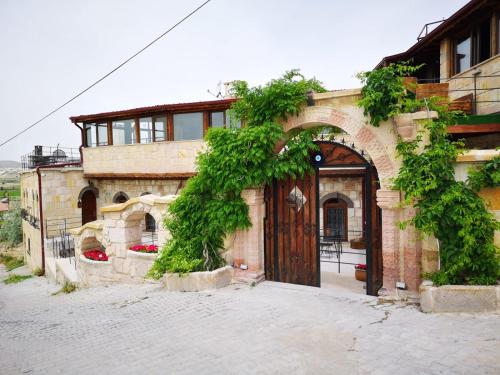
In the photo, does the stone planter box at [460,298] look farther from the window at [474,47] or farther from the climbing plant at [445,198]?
the window at [474,47]

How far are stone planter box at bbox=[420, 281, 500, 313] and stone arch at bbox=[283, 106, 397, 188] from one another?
1.72 m

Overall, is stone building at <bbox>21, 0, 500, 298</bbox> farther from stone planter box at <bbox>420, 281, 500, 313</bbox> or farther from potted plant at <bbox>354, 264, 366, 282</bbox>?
stone planter box at <bbox>420, 281, 500, 313</bbox>

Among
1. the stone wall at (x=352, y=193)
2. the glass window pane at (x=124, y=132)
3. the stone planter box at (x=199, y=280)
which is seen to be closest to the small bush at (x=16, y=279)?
the glass window pane at (x=124, y=132)

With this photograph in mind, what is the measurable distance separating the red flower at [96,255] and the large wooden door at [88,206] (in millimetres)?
6715

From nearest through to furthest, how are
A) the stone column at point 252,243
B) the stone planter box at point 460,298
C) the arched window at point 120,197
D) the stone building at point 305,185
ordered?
1. the stone planter box at point 460,298
2. the stone building at point 305,185
3. the stone column at point 252,243
4. the arched window at point 120,197

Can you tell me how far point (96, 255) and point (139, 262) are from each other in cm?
248

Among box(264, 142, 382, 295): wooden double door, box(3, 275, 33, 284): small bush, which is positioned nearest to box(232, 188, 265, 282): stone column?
box(264, 142, 382, 295): wooden double door

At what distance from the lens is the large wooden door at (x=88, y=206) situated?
57.0ft

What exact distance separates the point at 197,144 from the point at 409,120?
33.9 ft

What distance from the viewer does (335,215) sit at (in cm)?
1427

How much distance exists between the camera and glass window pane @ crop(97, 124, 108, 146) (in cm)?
1700

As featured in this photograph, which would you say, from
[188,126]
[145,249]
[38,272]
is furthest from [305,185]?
[38,272]

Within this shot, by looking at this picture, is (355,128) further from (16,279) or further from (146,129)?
(16,279)

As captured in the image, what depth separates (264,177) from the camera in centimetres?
677
